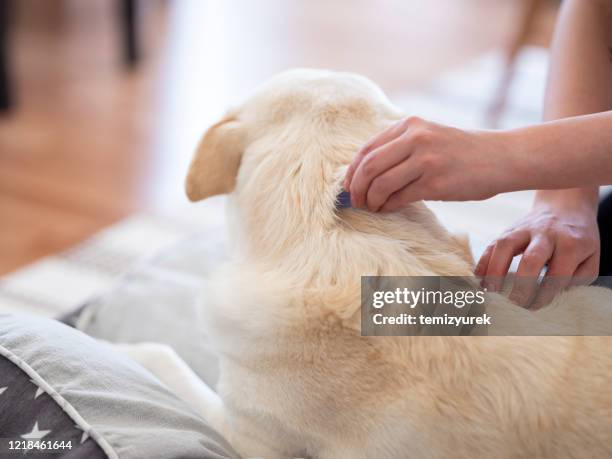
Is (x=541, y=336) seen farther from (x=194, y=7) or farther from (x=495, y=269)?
(x=194, y=7)

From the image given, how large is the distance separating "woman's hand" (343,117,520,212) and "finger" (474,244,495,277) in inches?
5.1

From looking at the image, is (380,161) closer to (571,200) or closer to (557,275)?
(557,275)

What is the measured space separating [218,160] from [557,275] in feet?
1.53

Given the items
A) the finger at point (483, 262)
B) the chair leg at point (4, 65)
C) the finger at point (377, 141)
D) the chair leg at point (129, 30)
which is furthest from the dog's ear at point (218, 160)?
the chair leg at point (129, 30)

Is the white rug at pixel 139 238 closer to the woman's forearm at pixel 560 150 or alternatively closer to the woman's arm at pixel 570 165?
the woman's arm at pixel 570 165

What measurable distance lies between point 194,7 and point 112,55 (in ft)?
3.11

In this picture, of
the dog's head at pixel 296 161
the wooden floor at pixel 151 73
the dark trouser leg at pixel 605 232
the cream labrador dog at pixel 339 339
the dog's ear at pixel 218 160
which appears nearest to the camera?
the cream labrador dog at pixel 339 339

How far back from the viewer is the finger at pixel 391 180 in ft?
2.54

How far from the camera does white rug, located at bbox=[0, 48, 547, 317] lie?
1.73 metres

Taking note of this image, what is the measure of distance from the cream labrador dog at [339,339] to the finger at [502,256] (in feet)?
0.11

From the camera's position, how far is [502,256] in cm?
91

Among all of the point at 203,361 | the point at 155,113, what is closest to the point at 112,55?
the point at 155,113

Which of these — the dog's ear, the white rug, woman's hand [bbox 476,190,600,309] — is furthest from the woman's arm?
the dog's ear

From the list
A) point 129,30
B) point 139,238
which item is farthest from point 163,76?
point 139,238
